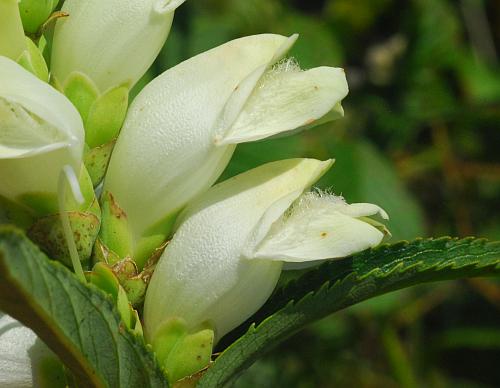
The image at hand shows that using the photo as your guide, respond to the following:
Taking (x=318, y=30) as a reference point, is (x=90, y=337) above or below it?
above

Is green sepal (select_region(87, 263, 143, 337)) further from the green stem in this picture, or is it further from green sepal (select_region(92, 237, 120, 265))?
the green stem

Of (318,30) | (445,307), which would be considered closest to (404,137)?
(318,30)

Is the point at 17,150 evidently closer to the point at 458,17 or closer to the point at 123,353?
the point at 123,353

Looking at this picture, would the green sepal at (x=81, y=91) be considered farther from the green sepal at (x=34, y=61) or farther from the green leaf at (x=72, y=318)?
the green leaf at (x=72, y=318)

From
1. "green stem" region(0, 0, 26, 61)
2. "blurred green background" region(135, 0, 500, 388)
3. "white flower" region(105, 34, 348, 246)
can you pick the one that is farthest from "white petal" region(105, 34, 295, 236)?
"blurred green background" region(135, 0, 500, 388)

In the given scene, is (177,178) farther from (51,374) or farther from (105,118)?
(51,374)

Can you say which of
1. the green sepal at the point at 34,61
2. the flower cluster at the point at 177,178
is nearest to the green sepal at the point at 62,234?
the flower cluster at the point at 177,178
